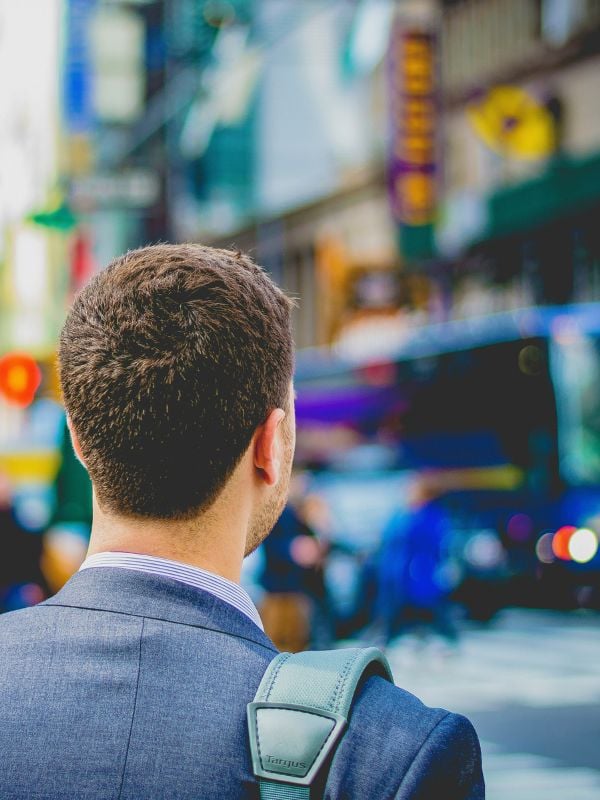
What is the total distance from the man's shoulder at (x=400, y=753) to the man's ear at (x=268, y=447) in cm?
39

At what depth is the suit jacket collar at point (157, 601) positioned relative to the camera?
5.16 ft

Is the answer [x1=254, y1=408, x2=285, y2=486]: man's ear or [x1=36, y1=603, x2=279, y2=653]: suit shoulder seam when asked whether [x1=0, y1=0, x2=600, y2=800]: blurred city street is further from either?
[x1=36, y1=603, x2=279, y2=653]: suit shoulder seam

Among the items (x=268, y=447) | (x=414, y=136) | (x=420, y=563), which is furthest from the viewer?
(x=414, y=136)

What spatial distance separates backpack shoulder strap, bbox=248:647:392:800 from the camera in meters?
1.39

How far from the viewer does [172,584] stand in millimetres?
1600

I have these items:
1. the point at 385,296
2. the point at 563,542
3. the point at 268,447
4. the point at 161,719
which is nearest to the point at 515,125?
the point at 385,296

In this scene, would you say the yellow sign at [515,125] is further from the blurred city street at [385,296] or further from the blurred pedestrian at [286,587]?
the blurred pedestrian at [286,587]

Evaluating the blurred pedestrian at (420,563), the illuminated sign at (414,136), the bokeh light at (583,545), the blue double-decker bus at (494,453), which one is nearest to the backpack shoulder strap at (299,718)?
the blurred pedestrian at (420,563)

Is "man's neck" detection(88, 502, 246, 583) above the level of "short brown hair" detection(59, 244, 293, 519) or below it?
below

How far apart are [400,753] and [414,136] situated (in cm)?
2514

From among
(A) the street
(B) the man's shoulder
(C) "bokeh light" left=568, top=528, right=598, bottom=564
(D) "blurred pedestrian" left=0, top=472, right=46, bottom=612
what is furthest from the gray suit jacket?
(C) "bokeh light" left=568, top=528, right=598, bottom=564

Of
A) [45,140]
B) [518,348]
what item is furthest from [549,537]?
[45,140]

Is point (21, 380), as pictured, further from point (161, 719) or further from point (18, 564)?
point (161, 719)

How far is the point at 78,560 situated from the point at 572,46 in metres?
19.1
